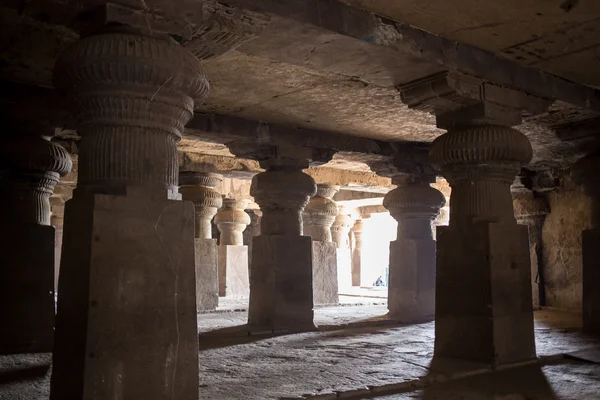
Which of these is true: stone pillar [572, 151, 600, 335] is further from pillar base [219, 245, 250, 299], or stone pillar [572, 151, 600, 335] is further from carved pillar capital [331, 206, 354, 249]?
carved pillar capital [331, 206, 354, 249]

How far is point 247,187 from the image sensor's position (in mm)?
11469

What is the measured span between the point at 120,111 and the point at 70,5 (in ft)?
1.86

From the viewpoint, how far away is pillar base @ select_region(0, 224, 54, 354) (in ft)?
16.4

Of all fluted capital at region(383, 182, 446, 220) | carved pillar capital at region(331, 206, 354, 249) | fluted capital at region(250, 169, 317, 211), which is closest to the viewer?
fluted capital at region(250, 169, 317, 211)

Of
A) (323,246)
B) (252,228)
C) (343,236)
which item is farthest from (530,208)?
(252,228)

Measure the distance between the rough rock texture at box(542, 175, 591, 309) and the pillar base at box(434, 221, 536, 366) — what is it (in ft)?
15.2

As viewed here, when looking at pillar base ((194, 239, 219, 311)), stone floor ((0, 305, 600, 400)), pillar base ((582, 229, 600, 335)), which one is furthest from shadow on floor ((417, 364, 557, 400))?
pillar base ((194, 239, 219, 311))

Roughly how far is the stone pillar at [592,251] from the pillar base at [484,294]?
6.54 feet

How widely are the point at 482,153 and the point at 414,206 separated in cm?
346

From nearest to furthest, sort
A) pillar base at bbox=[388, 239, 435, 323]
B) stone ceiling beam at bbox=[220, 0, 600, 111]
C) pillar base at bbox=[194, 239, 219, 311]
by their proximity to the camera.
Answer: stone ceiling beam at bbox=[220, 0, 600, 111], pillar base at bbox=[388, 239, 435, 323], pillar base at bbox=[194, 239, 219, 311]

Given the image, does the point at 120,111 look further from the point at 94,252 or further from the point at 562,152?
the point at 562,152

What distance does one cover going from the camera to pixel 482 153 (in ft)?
15.0

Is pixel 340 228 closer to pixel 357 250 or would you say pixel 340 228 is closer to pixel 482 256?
pixel 357 250

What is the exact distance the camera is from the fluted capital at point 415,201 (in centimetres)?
801
